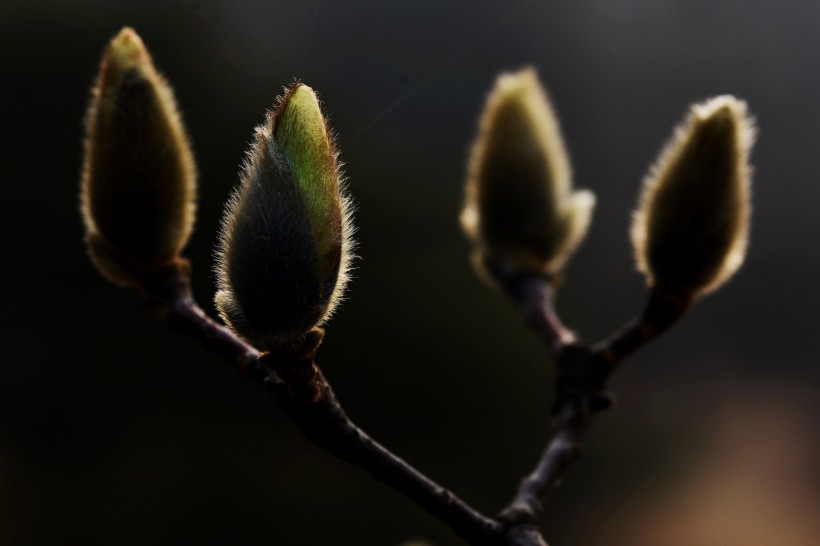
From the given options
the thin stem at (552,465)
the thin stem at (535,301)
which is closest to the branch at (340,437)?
the thin stem at (552,465)

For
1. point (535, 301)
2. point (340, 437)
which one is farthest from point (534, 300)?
point (340, 437)

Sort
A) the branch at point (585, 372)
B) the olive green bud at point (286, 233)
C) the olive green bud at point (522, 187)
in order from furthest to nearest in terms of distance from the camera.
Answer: the olive green bud at point (522, 187) < the branch at point (585, 372) < the olive green bud at point (286, 233)

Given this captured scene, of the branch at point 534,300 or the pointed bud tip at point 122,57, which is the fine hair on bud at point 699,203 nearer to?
the branch at point 534,300

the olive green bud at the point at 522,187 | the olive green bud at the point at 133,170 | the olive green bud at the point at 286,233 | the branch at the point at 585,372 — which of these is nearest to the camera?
the olive green bud at the point at 286,233

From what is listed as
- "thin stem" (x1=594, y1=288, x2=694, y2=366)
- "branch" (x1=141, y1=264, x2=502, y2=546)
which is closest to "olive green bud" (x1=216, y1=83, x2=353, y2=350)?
"branch" (x1=141, y1=264, x2=502, y2=546)

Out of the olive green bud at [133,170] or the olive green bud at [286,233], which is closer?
the olive green bud at [286,233]

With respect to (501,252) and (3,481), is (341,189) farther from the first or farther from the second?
(3,481)
